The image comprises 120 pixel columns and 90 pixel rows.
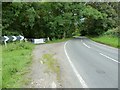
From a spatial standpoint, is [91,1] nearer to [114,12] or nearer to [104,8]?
[104,8]

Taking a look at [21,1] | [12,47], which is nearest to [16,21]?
[21,1]

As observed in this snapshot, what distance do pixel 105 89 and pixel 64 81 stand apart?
178 centimetres

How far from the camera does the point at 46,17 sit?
41500 millimetres

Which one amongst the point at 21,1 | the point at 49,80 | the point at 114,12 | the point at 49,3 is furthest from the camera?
the point at 114,12

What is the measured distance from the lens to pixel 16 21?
121 ft

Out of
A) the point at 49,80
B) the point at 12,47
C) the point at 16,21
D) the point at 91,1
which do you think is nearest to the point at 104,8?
the point at 91,1

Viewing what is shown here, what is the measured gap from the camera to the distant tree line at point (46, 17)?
3422 centimetres

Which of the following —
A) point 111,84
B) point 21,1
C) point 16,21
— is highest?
point 21,1

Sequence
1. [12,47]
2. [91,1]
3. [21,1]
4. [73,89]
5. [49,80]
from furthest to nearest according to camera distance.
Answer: [91,1] → [21,1] → [12,47] → [49,80] → [73,89]

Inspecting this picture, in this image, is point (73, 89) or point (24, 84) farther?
point (24, 84)

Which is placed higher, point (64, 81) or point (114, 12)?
point (114, 12)

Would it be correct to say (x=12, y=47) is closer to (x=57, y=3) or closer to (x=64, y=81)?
(x=64, y=81)

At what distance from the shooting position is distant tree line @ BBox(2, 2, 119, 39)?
34219mm

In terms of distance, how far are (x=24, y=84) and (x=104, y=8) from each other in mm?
49540
